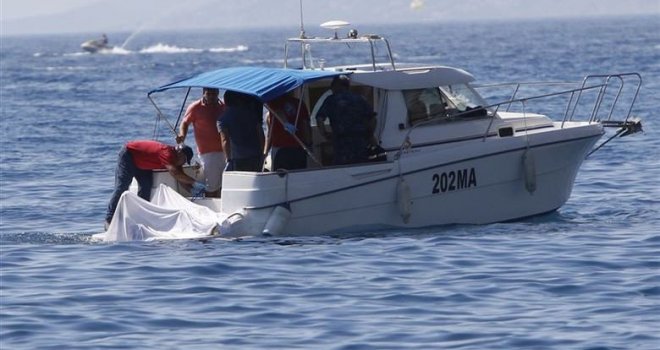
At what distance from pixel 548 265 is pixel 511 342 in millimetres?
3442

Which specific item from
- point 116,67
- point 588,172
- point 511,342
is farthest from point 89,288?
point 116,67

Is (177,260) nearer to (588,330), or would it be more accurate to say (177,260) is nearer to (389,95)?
(389,95)

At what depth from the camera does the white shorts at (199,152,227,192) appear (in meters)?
19.2

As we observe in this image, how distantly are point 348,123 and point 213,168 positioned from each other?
2098 millimetres

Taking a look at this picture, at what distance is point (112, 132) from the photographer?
35.2 metres

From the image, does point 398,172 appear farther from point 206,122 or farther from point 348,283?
point 348,283

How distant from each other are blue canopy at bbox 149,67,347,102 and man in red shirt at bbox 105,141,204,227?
864 mm

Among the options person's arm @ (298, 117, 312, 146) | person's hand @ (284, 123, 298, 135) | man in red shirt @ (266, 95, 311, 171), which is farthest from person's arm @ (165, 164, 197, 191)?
person's hand @ (284, 123, 298, 135)

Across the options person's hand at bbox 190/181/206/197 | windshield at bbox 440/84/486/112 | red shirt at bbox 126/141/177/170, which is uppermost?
windshield at bbox 440/84/486/112

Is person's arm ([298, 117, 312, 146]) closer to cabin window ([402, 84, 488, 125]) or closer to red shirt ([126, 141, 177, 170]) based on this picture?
cabin window ([402, 84, 488, 125])

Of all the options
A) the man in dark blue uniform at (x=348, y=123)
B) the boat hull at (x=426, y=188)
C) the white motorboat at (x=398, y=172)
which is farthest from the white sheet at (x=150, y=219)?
Answer: the man in dark blue uniform at (x=348, y=123)

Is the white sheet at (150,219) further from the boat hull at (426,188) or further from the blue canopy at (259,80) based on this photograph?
the blue canopy at (259,80)

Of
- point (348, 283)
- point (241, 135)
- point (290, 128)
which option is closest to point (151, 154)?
point (241, 135)

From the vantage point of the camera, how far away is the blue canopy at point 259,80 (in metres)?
18.0
